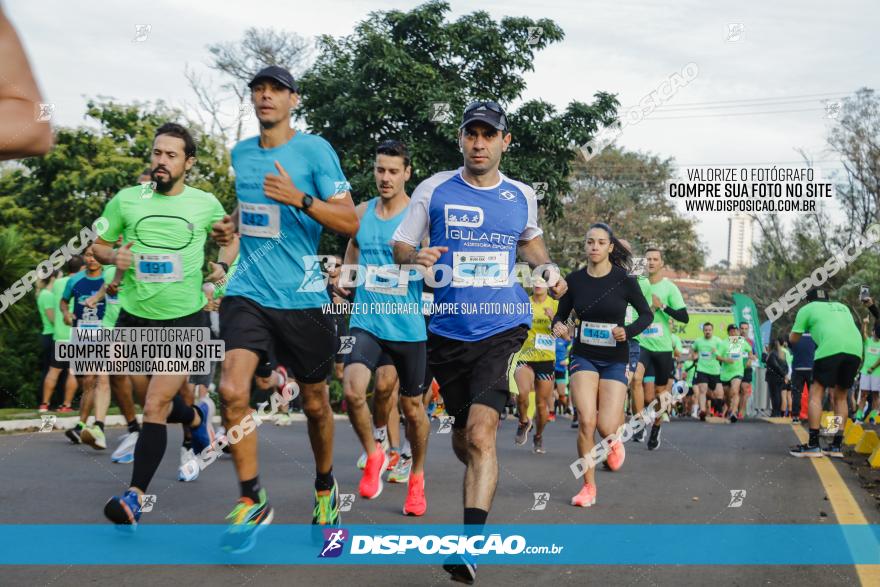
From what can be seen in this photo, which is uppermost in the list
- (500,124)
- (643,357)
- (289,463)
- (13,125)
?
(500,124)

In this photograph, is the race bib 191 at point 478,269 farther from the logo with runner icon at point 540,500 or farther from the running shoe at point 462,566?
the logo with runner icon at point 540,500

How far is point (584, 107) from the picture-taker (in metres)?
23.3

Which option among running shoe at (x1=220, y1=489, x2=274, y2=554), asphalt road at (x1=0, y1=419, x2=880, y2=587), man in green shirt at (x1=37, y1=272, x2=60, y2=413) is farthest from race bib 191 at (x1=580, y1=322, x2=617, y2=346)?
man in green shirt at (x1=37, y1=272, x2=60, y2=413)

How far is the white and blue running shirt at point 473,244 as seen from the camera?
5402mm

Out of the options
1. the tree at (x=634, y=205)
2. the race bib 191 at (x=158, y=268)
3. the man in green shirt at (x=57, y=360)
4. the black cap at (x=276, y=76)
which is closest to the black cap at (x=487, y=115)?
the black cap at (x=276, y=76)

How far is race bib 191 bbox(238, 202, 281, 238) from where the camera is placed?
5586 mm

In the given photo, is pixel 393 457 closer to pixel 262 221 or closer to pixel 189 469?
pixel 189 469

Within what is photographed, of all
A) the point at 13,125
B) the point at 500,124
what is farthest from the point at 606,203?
the point at 13,125

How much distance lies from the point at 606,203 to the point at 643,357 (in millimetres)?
34901

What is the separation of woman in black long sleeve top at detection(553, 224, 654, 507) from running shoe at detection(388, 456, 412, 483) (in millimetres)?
1613

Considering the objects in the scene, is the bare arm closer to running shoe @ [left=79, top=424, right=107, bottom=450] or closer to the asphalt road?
the asphalt road

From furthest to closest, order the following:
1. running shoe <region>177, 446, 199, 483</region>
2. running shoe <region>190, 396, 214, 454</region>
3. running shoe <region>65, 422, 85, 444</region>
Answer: running shoe <region>65, 422, 85, 444</region>
running shoe <region>190, 396, 214, 454</region>
running shoe <region>177, 446, 199, 483</region>

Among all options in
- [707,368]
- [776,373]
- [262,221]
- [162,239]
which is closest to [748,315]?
[776,373]

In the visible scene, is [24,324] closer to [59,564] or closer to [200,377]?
[200,377]
